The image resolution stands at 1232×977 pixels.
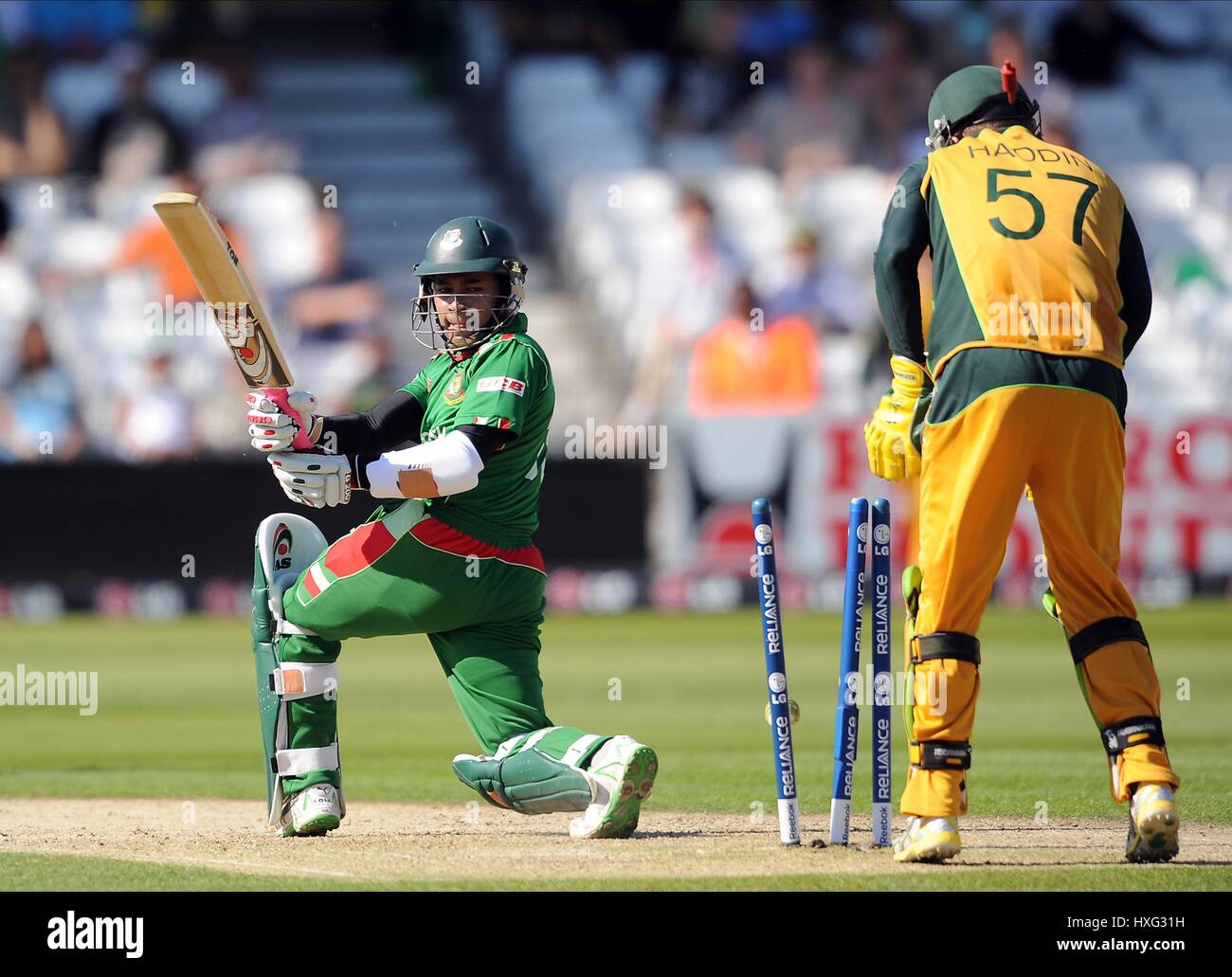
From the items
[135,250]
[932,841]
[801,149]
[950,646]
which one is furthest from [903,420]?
[801,149]

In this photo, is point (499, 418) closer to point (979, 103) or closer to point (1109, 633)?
point (979, 103)

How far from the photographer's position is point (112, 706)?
36.5 ft

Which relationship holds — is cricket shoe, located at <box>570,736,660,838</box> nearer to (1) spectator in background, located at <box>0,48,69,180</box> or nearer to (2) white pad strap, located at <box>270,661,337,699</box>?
(2) white pad strap, located at <box>270,661,337,699</box>

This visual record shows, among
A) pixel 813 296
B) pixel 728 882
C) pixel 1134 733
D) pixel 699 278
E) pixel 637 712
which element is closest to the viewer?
pixel 728 882

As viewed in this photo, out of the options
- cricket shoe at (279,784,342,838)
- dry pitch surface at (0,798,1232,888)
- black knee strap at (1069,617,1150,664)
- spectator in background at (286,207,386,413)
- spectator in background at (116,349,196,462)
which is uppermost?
spectator in background at (286,207,386,413)

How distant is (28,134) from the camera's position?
2042 centimetres

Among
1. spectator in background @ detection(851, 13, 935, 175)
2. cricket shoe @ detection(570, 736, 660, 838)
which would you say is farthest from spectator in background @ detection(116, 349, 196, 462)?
cricket shoe @ detection(570, 736, 660, 838)

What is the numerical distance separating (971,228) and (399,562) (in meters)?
1.95

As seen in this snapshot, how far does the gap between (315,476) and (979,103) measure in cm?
221

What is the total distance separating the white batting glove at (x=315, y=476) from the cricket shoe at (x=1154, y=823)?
7.85 feet

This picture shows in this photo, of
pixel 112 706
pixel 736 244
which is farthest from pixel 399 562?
pixel 736 244

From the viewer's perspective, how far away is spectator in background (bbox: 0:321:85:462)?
16.2 m

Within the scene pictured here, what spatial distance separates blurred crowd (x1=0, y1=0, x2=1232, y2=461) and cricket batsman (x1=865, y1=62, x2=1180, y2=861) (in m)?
10.1

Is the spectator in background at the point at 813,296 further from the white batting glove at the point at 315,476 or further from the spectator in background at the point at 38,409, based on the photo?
the white batting glove at the point at 315,476
